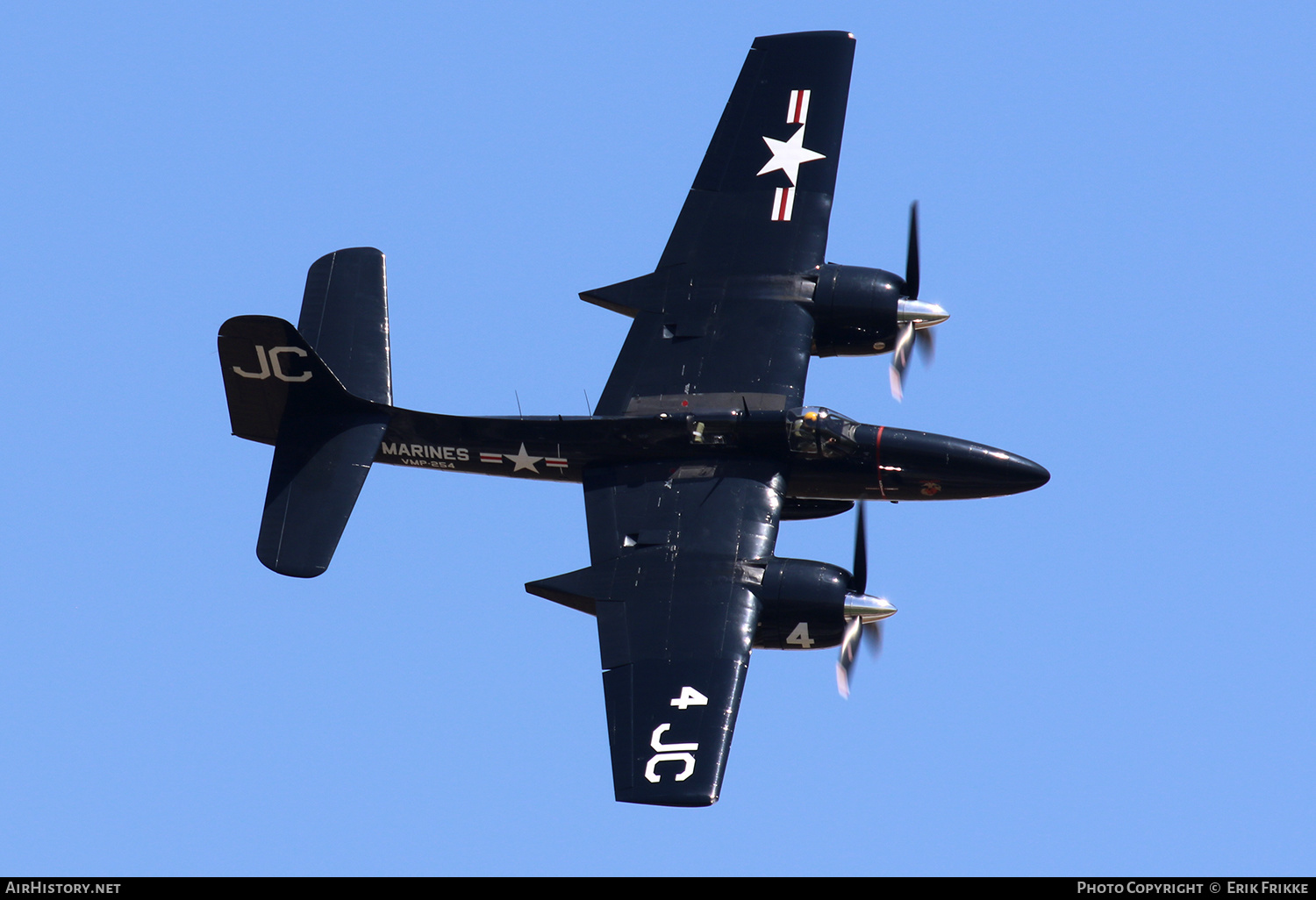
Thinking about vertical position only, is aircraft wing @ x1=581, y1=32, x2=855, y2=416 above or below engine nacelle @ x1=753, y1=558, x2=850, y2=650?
above

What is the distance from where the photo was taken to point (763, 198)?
128 ft

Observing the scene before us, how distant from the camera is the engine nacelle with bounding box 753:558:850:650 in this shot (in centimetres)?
3362

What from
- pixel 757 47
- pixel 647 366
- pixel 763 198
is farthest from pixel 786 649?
pixel 757 47

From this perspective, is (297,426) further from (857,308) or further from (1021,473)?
(1021,473)

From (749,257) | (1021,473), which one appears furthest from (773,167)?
(1021,473)

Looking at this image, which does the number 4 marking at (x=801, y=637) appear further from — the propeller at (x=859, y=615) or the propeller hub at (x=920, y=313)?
the propeller hub at (x=920, y=313)

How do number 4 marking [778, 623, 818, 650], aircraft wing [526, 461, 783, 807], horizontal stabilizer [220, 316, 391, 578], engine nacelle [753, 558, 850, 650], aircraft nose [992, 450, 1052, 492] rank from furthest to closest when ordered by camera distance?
1. aircraft nose [992, 450, 1052, 492]
2. horizontal stabilizer [220, 316, 391, 578]
3. number 4 marking [778, 623, 818, 650]
4. engine nacelle [753, 558, 850, 650]
5. aircraft wing [526, 461, 783, 807]

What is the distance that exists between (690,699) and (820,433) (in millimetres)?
6206

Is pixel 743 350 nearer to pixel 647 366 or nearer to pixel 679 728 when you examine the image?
pixel 647 366

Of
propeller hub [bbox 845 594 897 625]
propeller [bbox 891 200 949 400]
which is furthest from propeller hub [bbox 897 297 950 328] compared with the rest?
propeller hub [bbox 845 594 897 625]

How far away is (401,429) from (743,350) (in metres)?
6.90

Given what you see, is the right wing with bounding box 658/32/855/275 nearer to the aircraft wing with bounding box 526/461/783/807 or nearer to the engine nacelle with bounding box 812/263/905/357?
the engine nacelle with bounding box 812/263/905/357

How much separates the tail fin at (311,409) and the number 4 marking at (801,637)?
875cm

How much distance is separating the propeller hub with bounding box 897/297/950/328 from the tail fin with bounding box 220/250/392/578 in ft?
34.0
